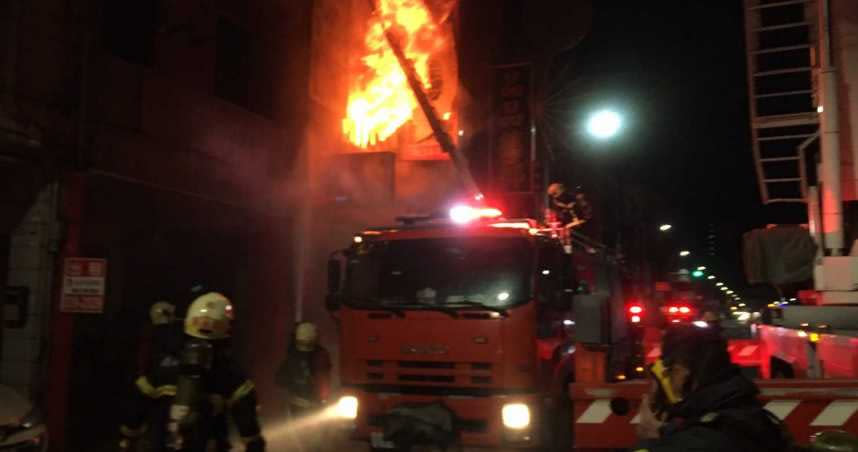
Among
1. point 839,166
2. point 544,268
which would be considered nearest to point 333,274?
point 544,268

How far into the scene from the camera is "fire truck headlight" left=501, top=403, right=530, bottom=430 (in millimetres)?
6547

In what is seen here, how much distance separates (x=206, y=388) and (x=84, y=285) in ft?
12.3

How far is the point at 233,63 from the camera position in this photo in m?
10.7

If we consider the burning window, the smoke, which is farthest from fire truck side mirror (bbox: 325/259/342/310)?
the burning window

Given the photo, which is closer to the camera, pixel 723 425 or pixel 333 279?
pixel 723 425

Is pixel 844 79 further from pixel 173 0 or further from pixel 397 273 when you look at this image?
pixel 173 0

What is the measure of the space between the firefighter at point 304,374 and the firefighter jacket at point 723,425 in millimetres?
5848

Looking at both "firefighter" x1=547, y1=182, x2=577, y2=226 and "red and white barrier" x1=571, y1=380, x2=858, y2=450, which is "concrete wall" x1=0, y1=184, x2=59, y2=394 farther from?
"firefighter" x1=547, y1=182, x2=577, y2=226

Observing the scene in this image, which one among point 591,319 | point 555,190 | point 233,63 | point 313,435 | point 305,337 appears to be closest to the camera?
point 591,319

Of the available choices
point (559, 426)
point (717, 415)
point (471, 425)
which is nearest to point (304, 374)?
point (471, 425)

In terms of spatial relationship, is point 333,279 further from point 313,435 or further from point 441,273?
point 313,435

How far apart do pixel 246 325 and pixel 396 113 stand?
5.70 meters

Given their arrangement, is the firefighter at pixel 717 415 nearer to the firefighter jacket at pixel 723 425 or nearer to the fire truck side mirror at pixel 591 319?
the firefighter jacket at pixel 723 425

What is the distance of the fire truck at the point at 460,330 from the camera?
664cm
